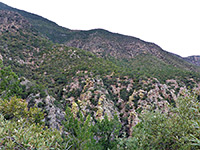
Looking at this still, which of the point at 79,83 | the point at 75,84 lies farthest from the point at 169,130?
the point at 75,84

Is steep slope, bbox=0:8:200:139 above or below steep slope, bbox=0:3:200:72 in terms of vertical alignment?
below

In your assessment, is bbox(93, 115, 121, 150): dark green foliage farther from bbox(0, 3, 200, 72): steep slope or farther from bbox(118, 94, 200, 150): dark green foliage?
bbox(0, 3, 200, 72): steep slope

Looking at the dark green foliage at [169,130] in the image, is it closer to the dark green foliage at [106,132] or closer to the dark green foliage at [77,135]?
the dark green foliage at [77,135]

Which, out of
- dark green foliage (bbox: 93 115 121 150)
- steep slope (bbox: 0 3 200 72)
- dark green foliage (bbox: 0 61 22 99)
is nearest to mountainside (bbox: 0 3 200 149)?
dark green foliage (bbox: 0 61 22 99)

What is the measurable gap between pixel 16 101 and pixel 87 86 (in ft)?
45.1

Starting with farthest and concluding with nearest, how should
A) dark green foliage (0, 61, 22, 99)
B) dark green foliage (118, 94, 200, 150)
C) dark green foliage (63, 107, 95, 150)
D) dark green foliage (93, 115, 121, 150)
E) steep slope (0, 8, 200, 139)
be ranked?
steep slope (0, 8, 200, 139), dark green foliage (0, 61, 22, 99), dark green foliage (93, 115, 121, 150), dark green foliage (63, 107, 95, 150), dark green foliage (118, 94, 200, 150)

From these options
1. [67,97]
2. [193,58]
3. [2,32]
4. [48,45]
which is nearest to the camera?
[67,97]

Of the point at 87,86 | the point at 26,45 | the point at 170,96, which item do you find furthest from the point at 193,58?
the point at 26,45

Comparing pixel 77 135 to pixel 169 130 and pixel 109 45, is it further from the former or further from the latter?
pixel 109 45

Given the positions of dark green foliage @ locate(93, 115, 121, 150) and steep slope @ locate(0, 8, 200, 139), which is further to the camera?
steep slope @ locate(0, 8, 200, 139)

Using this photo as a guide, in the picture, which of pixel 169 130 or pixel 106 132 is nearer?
pixel 169 130

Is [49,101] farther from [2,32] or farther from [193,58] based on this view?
[193,58]

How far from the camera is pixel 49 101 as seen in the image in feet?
50.1

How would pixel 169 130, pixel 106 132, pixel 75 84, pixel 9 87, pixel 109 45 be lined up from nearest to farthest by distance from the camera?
pixel 169 130
pixel 106 132
pixel 9 87
pixel 75 84
pixel 109 45
